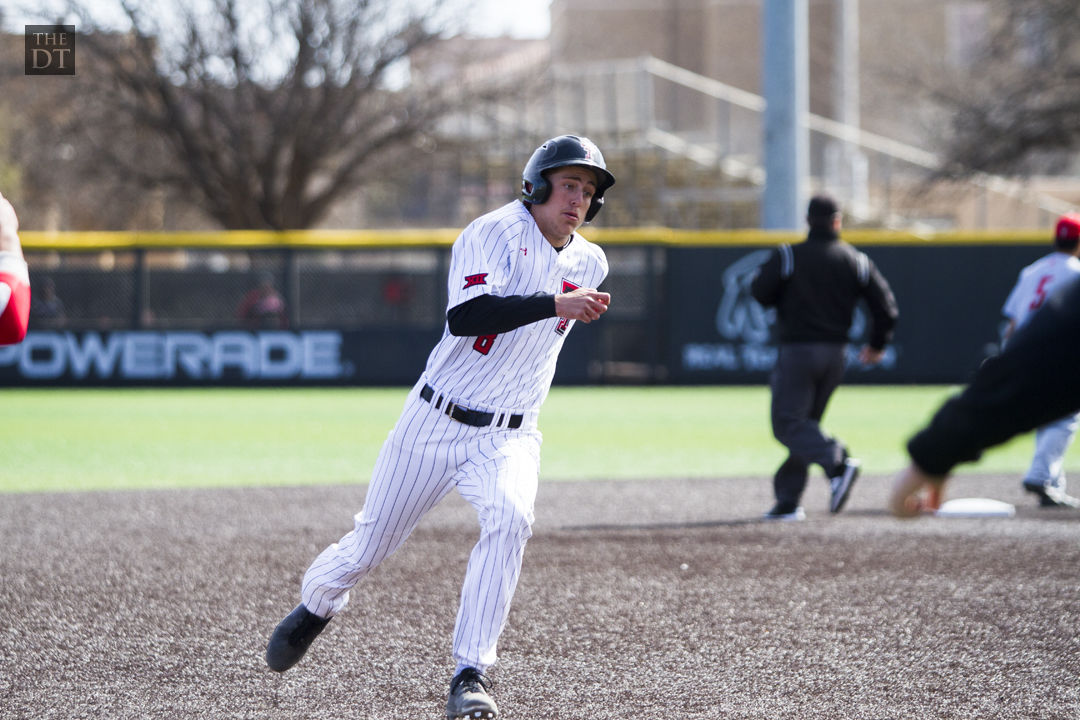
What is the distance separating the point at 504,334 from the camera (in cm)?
423

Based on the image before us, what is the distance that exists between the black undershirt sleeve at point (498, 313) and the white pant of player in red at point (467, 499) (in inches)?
14.6

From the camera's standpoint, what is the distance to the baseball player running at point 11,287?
10.6 feet

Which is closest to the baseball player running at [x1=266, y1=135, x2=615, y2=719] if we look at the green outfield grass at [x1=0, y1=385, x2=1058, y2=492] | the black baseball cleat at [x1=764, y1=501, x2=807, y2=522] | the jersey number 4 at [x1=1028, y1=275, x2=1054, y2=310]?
the black baseball cleat at [x1=764, y1=501, x2=807, y2=522]

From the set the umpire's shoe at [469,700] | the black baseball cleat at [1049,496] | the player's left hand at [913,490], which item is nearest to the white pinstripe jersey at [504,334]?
the umpire's shoe at [469,700]

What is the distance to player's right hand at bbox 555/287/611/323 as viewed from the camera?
3891mm

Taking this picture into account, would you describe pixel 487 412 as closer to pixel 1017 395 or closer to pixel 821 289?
pixel 1017 395

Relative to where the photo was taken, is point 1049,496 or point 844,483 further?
point 1049,496

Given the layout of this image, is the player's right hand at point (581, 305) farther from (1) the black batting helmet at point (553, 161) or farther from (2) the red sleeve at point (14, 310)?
(2) the red sleeve at point (14, 310)

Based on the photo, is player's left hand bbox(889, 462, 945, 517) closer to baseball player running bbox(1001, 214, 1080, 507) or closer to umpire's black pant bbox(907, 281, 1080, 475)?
umpire's black pant bbox(907, 281, 1080, 475)

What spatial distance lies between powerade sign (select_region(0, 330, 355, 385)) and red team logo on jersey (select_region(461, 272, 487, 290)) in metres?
14.8

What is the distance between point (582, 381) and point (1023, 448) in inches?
303

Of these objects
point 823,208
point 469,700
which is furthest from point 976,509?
point 469,700

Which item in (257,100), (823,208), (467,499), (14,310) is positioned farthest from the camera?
(257,100)

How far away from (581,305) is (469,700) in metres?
1.26
